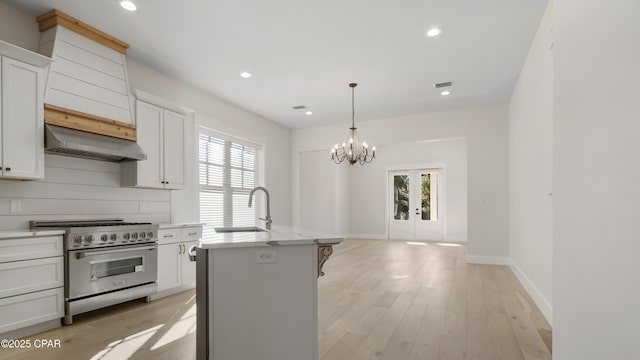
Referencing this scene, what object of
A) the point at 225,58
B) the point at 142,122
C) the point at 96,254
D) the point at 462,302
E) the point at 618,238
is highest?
the point at 225,58

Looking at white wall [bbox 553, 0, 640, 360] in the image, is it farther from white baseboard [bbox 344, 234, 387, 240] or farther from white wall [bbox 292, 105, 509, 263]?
white baseboard [bbox 344, 234, 387, 240]

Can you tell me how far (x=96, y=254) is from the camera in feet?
10.8

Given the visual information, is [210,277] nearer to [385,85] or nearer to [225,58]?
[225,58]

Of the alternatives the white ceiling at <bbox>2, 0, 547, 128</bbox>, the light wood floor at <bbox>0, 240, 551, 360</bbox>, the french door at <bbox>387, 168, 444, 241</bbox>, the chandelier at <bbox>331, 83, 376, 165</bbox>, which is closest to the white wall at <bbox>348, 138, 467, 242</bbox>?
the french door at <bbox>387, 168, 444, 241</bbox>

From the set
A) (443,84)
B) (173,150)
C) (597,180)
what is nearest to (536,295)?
(443,84)

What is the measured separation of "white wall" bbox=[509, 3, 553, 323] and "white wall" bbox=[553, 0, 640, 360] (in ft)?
6.70

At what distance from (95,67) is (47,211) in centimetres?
152

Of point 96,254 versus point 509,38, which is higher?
point 509,38

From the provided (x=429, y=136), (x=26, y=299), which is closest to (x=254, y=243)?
(x=26, y=299)

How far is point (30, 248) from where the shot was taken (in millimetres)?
2832

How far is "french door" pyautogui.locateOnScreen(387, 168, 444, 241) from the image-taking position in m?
9.70

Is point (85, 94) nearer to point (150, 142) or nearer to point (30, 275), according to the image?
point (150, 142)

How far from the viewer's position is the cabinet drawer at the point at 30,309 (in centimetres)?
265

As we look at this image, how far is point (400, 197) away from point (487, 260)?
13.9 feet
